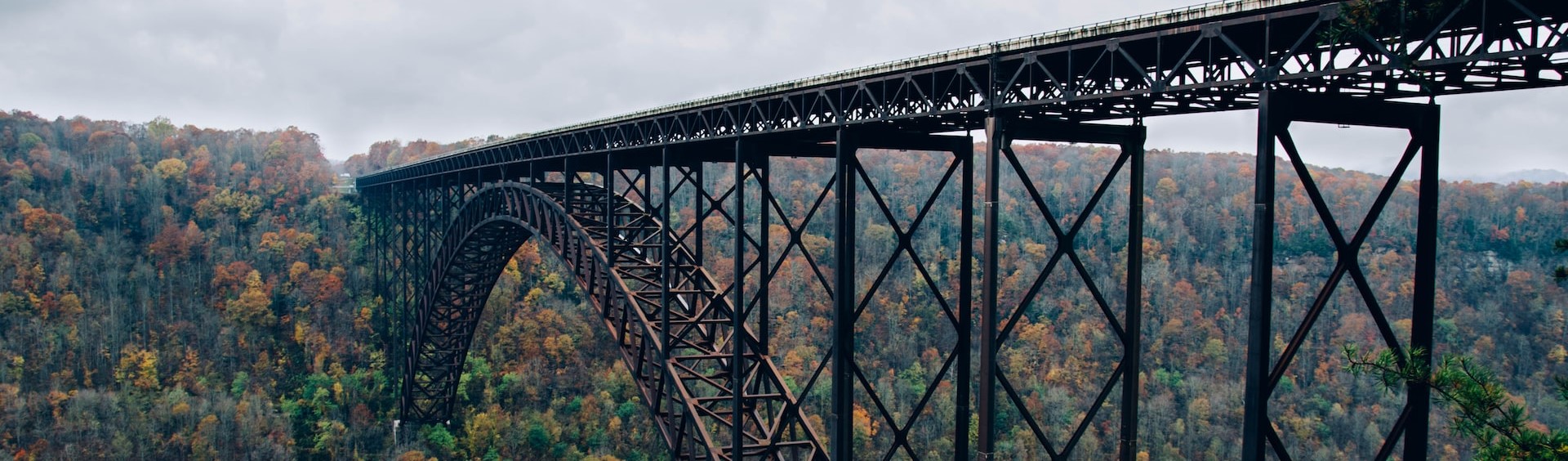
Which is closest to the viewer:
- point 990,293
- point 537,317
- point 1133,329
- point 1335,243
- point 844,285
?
point 1335,243

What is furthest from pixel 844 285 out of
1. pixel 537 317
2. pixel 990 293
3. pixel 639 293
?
pixel 537 317

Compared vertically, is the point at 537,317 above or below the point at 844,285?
below

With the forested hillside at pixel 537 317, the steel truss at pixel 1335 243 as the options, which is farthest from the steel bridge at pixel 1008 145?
the forested hillside at pixel 537 317

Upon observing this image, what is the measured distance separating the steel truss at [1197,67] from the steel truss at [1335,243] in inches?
9.4

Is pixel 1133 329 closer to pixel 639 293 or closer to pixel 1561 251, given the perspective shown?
pixel 1561 251

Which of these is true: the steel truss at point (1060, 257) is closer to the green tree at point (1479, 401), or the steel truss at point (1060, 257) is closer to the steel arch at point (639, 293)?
the green tree at point (1479, 401)

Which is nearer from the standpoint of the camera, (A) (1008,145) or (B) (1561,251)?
(B) (1561,251)

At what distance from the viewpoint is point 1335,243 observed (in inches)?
348

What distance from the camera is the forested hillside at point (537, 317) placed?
50.6 metres

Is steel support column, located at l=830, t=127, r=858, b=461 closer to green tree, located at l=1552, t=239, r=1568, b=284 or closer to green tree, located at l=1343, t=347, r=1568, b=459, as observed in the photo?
green tree, located at l=1343, t=347, r=1568, b=459

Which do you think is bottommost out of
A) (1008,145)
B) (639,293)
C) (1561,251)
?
(639,293)

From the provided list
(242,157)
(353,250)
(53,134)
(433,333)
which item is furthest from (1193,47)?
(53,134)

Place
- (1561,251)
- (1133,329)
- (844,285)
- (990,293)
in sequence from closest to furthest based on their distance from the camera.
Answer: (1561,251), (990,293), (1133,329), (844,285)

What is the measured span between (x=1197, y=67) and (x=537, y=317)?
184ft
